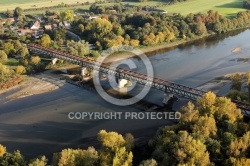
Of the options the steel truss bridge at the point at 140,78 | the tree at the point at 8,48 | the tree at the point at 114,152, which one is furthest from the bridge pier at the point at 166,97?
the tree at the point at 8,48

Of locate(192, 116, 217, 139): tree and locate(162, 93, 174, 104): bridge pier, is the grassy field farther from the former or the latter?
locate(192, 116, 217, 139): tree

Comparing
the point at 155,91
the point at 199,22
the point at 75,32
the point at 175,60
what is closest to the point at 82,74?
the point at 155,91

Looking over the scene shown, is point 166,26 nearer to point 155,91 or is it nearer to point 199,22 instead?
point 199,22

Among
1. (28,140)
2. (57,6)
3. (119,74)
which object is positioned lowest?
(28,140)

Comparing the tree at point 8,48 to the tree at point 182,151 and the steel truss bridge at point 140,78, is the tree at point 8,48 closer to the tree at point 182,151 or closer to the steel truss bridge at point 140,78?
the steel truss bridge at point 140,78

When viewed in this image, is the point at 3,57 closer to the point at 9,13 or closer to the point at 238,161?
the point at 238,161
